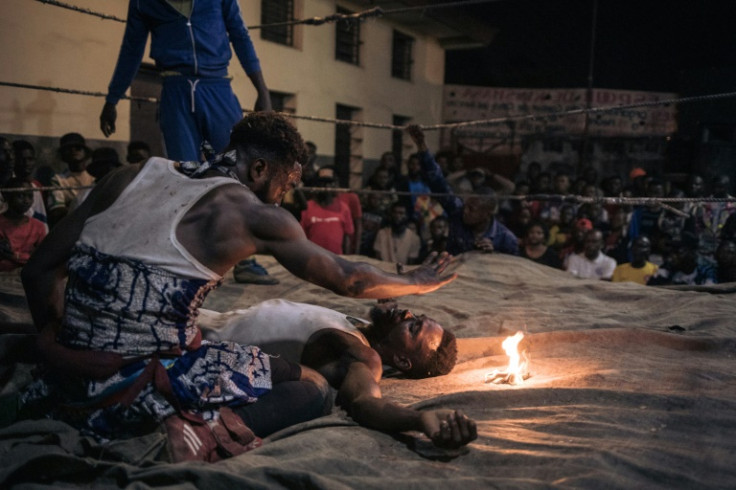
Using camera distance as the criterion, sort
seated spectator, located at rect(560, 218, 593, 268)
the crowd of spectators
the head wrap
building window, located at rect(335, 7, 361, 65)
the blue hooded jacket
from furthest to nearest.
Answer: building window, located at rect(335, 7, 361, 65)
seated spectator, located at rect(560, 218, 593, 268)
the crowd of spectators
the blue hooded jacket
the head wrap

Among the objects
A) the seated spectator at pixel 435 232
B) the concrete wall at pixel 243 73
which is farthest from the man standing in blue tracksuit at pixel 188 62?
the concrete wall at pixel 243 73

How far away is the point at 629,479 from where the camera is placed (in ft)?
5.76

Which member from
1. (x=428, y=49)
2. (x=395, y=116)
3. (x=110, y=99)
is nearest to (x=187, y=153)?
(x=110, y=99)

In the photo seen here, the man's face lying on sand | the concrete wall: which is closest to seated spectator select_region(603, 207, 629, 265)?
the man's face lying on sand

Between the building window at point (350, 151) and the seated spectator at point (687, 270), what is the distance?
7548mm

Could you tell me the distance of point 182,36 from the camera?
Result: 3.34m

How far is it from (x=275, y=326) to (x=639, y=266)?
14.1ft

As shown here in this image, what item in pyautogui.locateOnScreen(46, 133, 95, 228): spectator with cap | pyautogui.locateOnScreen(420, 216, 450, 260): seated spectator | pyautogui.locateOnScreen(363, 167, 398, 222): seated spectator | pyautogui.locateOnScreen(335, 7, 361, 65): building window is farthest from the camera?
pyautogui.locateOnScreen(335, 7, 361, 65): building window

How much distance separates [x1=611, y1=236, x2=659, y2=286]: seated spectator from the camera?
588cm

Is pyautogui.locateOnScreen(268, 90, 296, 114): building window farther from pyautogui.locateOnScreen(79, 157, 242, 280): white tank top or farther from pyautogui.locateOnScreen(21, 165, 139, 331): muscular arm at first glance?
pyautogui.locateOnScreen(79, 157, 242, 280): white tank top

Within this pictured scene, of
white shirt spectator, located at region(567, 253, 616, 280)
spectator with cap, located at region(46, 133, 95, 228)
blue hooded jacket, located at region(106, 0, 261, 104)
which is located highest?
blue hooded jacket, located at region(106, 0, 261, 104)

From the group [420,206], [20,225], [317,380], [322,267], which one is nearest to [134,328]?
[322,267]

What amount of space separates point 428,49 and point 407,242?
9.14 m

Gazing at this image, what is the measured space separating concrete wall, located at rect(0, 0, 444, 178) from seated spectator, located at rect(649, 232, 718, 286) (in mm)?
6144
